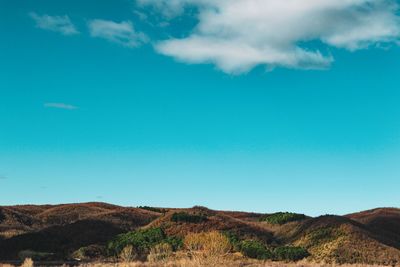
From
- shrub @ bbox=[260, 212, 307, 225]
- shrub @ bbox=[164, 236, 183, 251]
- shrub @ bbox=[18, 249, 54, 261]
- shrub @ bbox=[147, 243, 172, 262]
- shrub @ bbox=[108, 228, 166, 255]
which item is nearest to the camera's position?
shrub @ bbox=[147, 243, 172, 262]

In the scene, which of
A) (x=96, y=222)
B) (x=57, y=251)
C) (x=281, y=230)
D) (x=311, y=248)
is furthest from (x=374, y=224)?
(x=57, y=251)

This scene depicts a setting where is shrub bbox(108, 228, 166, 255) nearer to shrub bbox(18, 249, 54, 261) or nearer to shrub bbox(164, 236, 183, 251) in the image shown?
shrub bbox(164, 236, 183, 251)

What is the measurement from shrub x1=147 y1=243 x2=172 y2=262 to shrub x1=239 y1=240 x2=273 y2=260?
234 inches

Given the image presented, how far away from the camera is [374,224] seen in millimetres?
73625

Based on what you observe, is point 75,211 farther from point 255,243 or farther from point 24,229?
point 255,243

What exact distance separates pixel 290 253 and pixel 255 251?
2.79 m

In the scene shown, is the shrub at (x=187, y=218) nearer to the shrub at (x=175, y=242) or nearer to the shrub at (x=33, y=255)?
the shrub at (x=175, y=242)

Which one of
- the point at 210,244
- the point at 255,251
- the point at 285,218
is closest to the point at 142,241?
the point at 255,251

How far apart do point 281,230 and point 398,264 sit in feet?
57.4

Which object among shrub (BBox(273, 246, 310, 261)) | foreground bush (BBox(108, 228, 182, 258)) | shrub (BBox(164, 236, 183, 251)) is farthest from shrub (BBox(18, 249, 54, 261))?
shrub (BBox(273, 246, 310, 261))

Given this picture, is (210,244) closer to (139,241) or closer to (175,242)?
(175,242)

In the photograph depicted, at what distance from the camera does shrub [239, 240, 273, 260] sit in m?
45.5

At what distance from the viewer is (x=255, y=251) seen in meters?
46.3

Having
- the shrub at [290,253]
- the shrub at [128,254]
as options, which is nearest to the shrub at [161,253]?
the shrub at [128,254]
